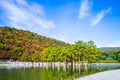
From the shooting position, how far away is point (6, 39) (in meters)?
167

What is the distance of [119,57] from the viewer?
147m

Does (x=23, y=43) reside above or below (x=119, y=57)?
above

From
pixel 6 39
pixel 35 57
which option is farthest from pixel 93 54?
pixel 6 39

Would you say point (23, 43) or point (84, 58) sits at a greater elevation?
point (23, 43)

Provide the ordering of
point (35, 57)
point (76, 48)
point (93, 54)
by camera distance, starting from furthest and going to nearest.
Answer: point (35, 57) → point (93, 54) → point (76, 48)

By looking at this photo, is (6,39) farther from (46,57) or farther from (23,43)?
(46,57)

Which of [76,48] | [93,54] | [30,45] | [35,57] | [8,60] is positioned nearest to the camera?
[76,48]

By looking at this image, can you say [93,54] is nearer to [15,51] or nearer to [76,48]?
[76,48]

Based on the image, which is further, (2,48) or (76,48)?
(2,48)

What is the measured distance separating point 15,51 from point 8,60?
7.11 m

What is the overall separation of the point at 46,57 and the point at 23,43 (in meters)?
52.2

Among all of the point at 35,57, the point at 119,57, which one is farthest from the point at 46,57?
the point at 119,57

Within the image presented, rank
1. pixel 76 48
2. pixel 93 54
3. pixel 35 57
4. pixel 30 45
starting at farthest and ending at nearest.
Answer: pixel 30 45
pixel 35 57
pixel 93 54
pixel 76 48

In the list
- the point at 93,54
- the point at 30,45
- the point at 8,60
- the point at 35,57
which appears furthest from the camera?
the point at 30,45
